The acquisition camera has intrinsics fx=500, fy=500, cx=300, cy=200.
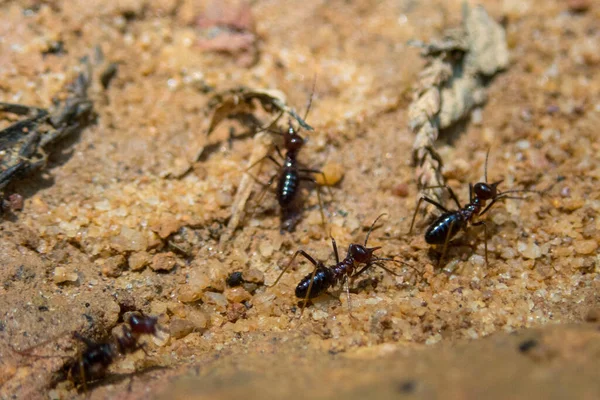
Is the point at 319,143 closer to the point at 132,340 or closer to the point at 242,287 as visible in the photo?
the point at 242,287

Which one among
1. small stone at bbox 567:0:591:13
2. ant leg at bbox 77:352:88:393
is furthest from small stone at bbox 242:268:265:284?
small stone at bbox 567:0:591:13

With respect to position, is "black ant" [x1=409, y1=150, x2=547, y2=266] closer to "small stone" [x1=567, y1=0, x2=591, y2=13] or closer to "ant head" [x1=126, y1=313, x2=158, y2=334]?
"ant head" [x1=126, y1=313, x2=158, y2=334]

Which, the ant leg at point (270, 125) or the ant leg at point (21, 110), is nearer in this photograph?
the ant leg at point (21, 110)

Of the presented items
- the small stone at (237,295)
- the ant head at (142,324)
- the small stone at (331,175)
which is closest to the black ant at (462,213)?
the small stone at (331,175)

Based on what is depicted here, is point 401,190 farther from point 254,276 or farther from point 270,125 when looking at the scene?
point 254,276

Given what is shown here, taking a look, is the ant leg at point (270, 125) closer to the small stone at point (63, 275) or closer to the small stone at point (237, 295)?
the small stone at point (237, 295)

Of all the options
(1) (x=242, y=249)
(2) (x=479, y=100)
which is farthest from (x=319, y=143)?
(2) (x=479, y=100)
